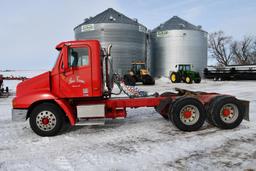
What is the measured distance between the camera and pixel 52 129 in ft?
21.1

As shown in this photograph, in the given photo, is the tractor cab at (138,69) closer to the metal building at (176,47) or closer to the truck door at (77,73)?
the metal building at (176,47)

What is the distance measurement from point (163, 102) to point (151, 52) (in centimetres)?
2913

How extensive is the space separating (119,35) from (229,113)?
23328mm

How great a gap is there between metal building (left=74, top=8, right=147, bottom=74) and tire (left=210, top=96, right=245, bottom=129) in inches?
830

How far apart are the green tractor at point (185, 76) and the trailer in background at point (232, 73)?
4942 mm

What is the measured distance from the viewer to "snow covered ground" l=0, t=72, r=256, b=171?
15.2 ft

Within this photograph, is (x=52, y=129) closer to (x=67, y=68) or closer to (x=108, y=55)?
(x=67, y=68)

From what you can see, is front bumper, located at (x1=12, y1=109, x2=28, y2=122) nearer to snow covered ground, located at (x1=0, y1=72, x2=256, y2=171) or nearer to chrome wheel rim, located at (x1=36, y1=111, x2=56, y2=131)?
chrome wheel rim, located at (x1=36, y1=111, x2=56, y2=131)

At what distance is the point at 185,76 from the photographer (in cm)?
2853

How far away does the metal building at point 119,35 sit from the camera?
28.8 m

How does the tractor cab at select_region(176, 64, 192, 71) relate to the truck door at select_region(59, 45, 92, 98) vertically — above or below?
above

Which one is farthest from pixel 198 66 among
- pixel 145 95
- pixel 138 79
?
pixel 145 95

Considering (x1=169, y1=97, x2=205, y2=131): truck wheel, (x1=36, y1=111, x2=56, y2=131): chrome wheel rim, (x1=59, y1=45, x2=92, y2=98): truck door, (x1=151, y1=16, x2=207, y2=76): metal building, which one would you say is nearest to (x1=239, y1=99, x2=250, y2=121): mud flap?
(x1=169, y1=97, x2=205, y2=131): truck wheel

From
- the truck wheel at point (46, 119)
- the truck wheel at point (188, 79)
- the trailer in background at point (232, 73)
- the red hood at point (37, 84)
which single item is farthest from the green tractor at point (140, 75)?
the truck wheel at point (46, 119)
